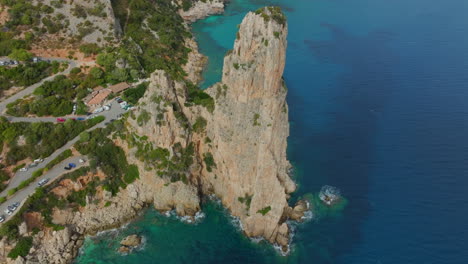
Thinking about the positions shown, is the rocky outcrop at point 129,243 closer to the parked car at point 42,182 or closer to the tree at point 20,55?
the parked car at point 42,182

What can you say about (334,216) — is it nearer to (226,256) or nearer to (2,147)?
(226,256)

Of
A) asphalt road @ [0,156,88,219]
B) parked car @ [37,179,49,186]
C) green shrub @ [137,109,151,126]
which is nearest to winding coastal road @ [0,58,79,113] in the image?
asphalt road @ [0,156,88,219]

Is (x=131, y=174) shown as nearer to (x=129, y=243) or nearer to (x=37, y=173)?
(x=129, y=243)

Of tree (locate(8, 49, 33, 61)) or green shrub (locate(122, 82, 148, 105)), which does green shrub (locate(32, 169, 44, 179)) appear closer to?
green shrub (locate(122, 82, 148, 105))

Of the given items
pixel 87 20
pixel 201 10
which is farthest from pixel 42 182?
pixel 201 10

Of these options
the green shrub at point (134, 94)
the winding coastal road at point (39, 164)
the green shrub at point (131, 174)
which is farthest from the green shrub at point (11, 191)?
the green shrub at point (134, 94)
